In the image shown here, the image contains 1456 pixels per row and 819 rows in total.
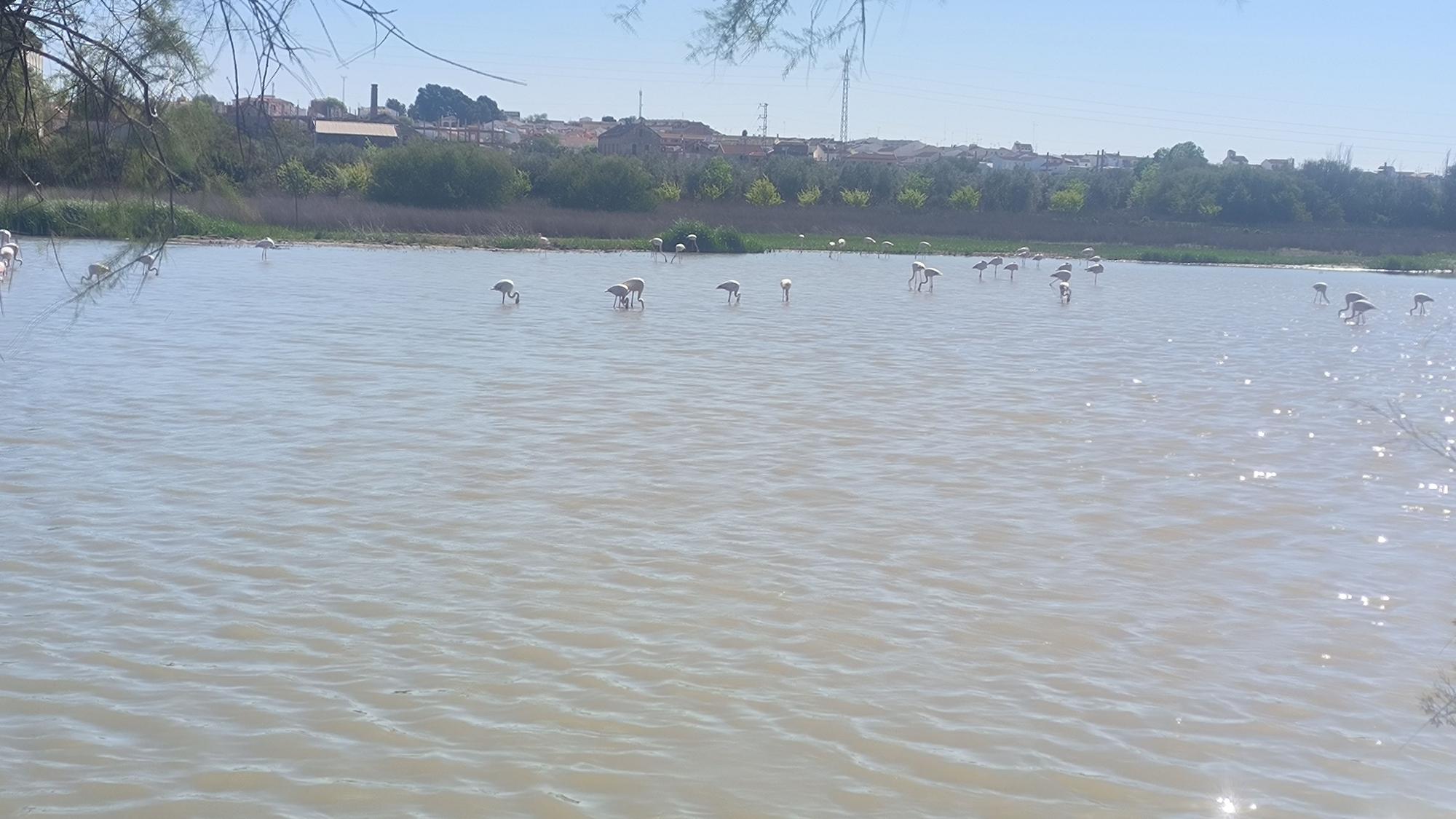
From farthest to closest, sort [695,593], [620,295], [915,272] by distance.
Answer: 1. [915,272]
2. [620,295]
3. [695,593]

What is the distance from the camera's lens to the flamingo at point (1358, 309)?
83.5ft

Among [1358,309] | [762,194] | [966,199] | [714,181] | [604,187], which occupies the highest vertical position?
[714,181]

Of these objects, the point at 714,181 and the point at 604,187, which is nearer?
the point at 604,187

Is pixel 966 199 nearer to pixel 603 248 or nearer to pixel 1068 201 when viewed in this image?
pixel 1068 201

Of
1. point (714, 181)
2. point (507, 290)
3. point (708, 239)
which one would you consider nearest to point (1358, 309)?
point (507, 290)

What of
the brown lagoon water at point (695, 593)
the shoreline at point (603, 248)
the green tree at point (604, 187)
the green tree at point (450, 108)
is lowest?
the brown lagoon water at point (695, 593)

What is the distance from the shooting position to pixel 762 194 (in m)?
53.6

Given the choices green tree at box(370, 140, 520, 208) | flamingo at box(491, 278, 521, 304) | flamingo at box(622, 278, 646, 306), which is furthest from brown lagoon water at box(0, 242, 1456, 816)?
green tree at box(370, 140, 520, 208)

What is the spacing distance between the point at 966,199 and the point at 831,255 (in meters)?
18.9

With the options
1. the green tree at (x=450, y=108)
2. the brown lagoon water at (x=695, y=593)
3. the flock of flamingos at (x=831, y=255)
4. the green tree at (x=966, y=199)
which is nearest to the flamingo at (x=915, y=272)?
the flock of flamingos at (x=831, y=255)

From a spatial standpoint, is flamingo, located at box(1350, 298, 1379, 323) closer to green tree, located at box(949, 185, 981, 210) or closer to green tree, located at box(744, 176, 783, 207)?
green tree, located at box(744, 176, 783, 207)

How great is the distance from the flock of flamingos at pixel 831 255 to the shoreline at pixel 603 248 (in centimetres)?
56

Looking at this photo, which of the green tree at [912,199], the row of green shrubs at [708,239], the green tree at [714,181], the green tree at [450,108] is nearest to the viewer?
the row of green shrubs at [708,239]

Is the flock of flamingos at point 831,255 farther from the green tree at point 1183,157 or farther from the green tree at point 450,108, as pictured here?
the green tree at point 450,108
